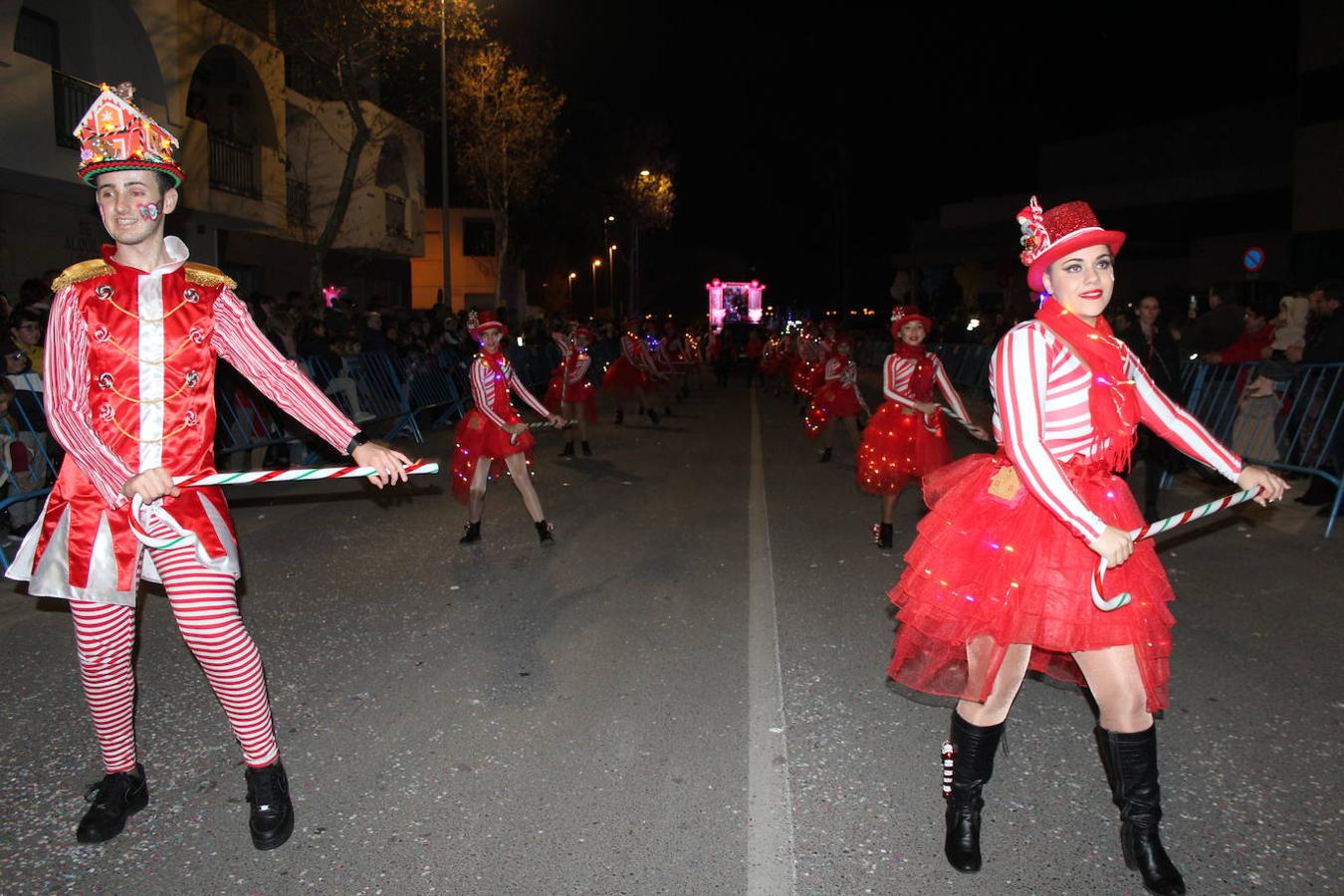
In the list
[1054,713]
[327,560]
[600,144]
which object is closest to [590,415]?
[327,560]

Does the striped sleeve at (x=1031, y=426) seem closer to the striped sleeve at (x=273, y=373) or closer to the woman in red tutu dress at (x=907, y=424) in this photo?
the striped sleeve at (x=273, y=373)

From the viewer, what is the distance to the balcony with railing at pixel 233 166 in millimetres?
22156

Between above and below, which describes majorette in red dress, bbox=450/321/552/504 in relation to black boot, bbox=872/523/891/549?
above

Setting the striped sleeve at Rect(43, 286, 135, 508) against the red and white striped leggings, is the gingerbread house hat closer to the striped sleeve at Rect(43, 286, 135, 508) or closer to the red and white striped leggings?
the striped sleeve at Rect(43, 286, 135, 508)

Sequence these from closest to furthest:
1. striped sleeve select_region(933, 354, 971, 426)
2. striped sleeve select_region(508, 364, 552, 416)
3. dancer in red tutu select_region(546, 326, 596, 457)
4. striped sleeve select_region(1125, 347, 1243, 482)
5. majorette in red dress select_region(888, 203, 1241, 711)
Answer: majorette in red dress select_region(888, 203, 1241, 711), striped sleeve select_region(1125, 347, 1243, 482), striped sleeve select_region(933, 354, 971, 426), striped sleeve select_region(508, 364, 552, 416), dancer in red tutu select_region(546, 326, 596, 457)

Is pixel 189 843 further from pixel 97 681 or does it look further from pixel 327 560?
pixel 327 560

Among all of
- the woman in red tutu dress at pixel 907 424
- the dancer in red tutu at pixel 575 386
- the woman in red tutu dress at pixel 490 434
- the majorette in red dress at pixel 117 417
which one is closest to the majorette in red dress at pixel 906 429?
the woman in red tutu dress at pixel 907 424

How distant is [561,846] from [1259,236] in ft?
117

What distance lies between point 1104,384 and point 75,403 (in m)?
3.25

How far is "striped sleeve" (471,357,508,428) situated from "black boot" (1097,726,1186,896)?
5594mm

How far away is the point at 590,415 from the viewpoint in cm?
1502

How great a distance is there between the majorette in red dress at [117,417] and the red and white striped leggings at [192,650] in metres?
0.08

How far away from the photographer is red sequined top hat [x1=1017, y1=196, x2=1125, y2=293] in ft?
10.7

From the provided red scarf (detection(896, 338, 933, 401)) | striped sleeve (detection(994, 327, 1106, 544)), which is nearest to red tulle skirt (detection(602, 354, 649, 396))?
red scarf (detection(896, 338, 933, 401))
